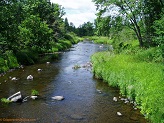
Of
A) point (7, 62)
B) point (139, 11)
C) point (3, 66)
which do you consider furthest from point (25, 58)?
point (139, 11)

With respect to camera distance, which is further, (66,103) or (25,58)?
(25,58)

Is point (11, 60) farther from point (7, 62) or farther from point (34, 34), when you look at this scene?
point (34, 34)

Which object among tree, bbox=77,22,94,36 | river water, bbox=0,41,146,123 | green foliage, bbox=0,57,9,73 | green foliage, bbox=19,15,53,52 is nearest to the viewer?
river water, bbox=0,41,146,123

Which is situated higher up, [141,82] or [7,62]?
[7,62]

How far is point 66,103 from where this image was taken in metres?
18.1

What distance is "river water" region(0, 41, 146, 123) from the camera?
14852mm

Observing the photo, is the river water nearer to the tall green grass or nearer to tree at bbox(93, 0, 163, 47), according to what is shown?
the tall green grass

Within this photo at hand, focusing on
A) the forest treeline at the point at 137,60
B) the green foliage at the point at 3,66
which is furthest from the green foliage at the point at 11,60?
the forest treeline at the point at 137,60

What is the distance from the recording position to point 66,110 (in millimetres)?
16406

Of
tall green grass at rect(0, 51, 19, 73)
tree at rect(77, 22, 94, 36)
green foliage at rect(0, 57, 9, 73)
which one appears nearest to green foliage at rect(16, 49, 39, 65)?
tall green grass at rect(0, 51, 19, 73)

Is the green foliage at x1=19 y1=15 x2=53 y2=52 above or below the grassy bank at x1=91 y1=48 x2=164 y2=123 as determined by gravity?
above

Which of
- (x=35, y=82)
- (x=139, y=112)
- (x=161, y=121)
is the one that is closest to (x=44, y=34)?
(x=35, y=82)

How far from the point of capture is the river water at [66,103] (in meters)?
14.9

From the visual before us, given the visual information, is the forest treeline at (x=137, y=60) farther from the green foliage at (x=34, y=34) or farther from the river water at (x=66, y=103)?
the green foliage at (x=34, y=34)
